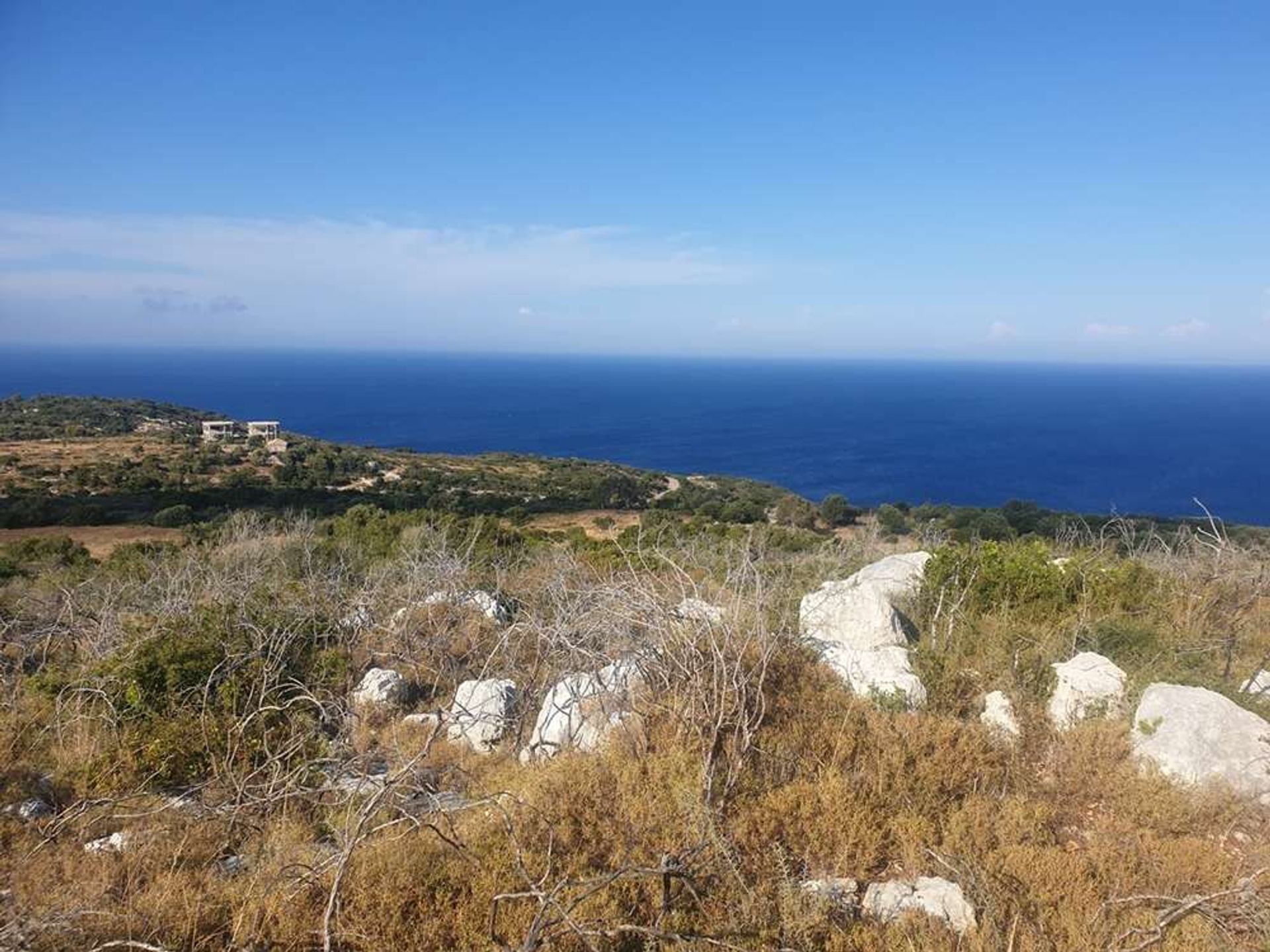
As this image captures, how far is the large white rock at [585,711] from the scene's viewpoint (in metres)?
5.57

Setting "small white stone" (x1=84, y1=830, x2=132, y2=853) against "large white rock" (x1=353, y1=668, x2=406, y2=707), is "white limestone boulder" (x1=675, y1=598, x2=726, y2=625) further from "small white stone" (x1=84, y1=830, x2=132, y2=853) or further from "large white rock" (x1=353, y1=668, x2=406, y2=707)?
"small white stone" (x1=84, y1=830, x2=132, y2=853)

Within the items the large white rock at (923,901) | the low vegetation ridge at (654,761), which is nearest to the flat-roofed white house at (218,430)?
the low vegetation ridge at (654,761)

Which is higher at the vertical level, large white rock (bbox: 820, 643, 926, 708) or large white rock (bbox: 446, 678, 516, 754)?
large white rock (bbox: 820, 643, 926, 708)

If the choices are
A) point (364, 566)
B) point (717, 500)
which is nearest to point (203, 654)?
→ point (364, 566)

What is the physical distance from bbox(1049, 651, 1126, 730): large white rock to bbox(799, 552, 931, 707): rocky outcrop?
1.15m

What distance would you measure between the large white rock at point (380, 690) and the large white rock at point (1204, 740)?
258 inches

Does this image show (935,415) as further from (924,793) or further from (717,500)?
(924,793)

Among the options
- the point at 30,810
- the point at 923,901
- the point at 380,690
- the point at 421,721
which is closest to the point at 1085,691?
the point at 923,901

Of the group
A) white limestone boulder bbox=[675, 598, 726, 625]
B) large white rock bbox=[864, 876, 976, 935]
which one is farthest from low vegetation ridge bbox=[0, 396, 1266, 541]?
large white rock bbox=[864, 876, 976, 935]

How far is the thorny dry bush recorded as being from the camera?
139 inches

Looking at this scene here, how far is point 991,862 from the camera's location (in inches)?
158

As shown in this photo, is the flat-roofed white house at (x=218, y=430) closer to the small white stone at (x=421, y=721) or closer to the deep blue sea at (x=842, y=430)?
the deep blue sea at (x=842, y=430)

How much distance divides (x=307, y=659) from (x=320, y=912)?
4.11m

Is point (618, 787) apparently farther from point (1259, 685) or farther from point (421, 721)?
point (1259, 685)
